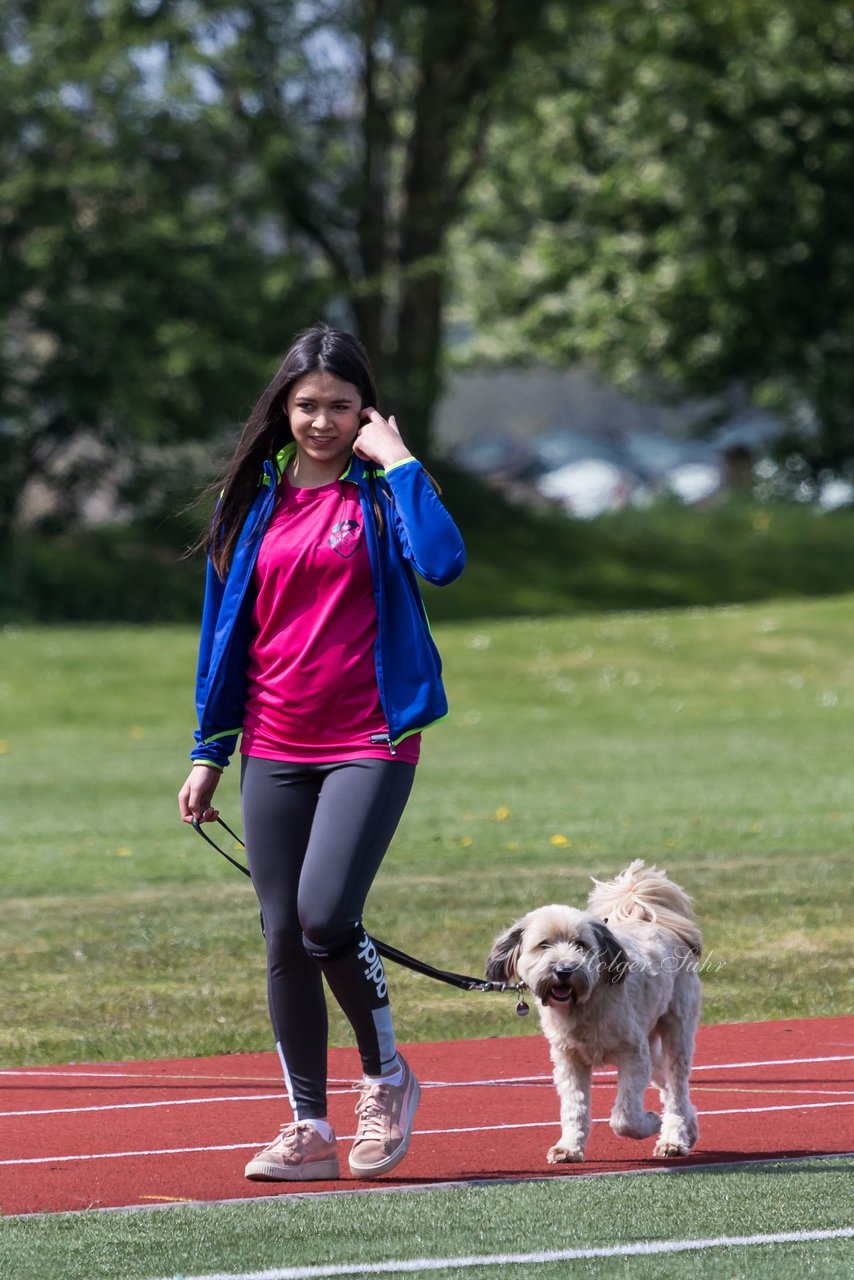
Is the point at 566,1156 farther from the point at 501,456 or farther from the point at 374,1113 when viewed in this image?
the point at 501,456

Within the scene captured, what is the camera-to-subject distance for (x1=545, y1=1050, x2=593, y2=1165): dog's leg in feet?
19.0

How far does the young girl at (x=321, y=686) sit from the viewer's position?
542cm

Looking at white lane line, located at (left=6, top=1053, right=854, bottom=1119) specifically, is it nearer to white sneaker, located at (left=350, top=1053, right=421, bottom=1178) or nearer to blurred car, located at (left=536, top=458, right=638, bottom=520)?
white sneaker, located at (left=350, top=1053, right=421, bottom=1178)

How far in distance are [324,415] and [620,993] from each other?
1.79 meters

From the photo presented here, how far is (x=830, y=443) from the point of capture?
42.4 metres

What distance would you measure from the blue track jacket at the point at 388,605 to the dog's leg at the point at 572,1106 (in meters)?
1.10

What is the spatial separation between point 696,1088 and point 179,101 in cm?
3053

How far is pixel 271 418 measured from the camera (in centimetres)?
572

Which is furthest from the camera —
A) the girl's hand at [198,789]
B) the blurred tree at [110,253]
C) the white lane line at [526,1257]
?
the blurred tree at [110,253]

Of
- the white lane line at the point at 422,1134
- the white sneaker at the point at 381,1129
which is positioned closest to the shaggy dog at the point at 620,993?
the white sneaker at the point at 381,1129

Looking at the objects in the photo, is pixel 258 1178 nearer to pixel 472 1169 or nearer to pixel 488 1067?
pixel 472 1169

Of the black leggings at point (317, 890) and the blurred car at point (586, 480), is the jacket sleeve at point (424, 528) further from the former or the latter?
the blurred car at point (586, 480)

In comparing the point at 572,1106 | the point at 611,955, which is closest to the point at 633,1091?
the point at 572,1106

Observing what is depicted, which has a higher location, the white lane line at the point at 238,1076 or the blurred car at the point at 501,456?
the blurred car at the point at 501,456
